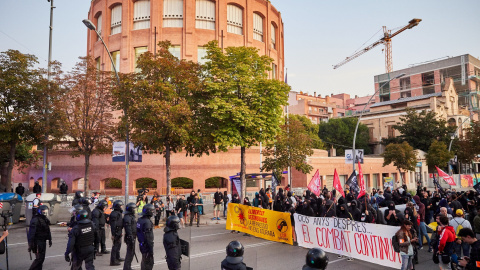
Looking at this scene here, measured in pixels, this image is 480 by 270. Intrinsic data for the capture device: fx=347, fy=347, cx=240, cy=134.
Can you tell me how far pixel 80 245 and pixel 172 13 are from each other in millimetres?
34488

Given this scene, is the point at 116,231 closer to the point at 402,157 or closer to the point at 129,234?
the point at 129,234

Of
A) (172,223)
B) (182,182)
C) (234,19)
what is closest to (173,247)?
(172,223)

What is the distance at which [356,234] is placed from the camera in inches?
403

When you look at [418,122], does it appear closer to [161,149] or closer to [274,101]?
[274,101]

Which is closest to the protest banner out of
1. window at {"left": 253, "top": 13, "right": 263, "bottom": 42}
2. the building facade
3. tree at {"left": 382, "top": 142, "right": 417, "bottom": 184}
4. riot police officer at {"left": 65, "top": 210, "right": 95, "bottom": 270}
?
riot police officer at {"left": 65, "top": 210, "right": 95, "bottom": 270}

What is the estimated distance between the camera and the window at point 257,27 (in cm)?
4203

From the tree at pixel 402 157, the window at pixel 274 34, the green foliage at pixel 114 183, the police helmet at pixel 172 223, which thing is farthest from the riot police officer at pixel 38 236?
the window at pixel 274 34

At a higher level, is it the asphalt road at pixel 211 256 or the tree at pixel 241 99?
the tree at pixel 241 99

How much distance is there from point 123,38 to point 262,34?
648 inches

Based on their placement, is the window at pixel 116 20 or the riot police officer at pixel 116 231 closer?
the riot police officer at pixel 116 231

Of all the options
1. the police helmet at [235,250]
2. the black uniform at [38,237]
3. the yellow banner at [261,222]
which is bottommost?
the yellow banner at [261,222]

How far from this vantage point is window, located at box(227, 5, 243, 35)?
131 feet

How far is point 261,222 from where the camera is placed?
1395 centimetres

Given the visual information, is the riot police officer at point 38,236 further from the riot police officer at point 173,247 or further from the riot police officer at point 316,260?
the riot police officer at point 316,260
